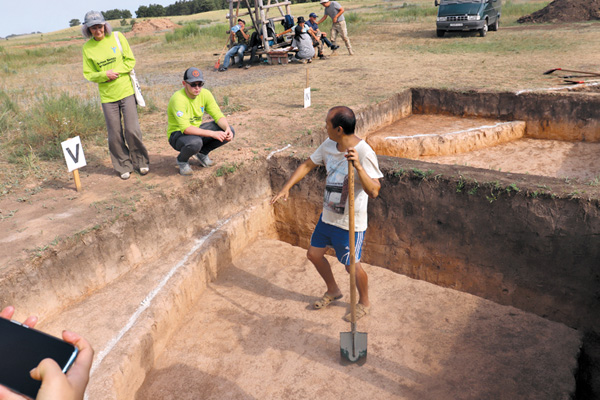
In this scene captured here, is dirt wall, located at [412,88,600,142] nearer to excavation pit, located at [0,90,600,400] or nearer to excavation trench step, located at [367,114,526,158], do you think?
excavation trench step, located at [367,114,526,158]

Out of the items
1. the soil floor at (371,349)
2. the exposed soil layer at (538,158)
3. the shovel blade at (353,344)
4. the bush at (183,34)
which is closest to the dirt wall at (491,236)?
the soil floor at (371,349)

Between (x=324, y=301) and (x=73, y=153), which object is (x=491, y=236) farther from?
(x=73, y=153)

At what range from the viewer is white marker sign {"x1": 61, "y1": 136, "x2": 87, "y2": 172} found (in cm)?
468

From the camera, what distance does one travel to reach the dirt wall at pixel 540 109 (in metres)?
7.83

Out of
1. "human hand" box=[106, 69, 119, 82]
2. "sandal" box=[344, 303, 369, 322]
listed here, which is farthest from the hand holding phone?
"human hand" box=[106, 69, 119, 82]

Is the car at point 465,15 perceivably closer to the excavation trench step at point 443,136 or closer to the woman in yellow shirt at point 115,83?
the excavation trench step at point 443,136

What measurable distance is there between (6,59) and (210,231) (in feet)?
64.0

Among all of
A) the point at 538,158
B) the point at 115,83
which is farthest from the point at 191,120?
the point at 538,158

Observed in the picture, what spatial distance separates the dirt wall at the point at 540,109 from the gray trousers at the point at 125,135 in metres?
6.18

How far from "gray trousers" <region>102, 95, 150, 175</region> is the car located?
1400 cm

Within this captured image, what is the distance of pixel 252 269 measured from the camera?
4996 mm

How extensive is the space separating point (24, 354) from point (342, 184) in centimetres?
247

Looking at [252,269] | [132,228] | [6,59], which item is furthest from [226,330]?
[6,59]

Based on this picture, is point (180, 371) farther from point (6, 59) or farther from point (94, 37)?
point (6, 59)
